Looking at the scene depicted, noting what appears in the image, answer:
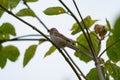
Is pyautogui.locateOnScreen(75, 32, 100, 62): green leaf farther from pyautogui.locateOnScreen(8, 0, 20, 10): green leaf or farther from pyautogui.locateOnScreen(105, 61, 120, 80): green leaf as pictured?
pyautogui.locateOnScreen(8, 0, 20, 10): green leaf

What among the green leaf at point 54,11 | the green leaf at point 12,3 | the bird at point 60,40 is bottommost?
the bird at point 60,40

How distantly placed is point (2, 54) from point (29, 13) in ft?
0.67

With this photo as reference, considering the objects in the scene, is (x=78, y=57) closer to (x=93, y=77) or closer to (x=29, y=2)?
(x=93, y=77)

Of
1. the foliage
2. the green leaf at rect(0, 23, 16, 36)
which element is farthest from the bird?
the green leaf at rect(0, 23, 16, 36)

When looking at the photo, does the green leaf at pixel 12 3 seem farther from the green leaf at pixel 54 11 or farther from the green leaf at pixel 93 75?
the green leaf at pixel 93 75

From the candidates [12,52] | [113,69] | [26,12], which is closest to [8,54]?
[12,52]

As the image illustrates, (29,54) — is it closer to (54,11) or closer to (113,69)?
(54,11)

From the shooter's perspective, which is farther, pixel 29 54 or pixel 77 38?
pixel 77 38

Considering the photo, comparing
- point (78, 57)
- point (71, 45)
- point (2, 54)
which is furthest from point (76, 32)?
point (2, 54)

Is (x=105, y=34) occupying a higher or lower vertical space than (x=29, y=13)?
lower

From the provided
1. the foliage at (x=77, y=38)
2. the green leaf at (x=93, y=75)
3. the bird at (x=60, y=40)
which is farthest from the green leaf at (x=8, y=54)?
the green leaf at (x=93, y=75)

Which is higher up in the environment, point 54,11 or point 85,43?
point 54,11

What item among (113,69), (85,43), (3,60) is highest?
(3,60)

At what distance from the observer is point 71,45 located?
3.38 feet
